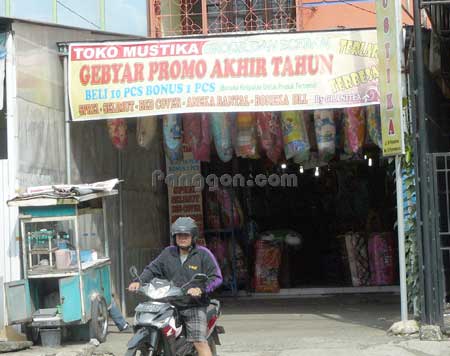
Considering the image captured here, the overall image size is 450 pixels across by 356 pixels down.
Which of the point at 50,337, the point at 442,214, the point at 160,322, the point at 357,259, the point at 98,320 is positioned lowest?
the point at 50,337

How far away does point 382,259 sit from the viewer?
1463 centimetres

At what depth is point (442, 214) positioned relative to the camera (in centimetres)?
1106

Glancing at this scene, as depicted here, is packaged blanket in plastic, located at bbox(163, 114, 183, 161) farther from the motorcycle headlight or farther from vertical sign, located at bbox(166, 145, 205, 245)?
the motorcycle headlight

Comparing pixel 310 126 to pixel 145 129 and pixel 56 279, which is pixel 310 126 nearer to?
pixel 145 129

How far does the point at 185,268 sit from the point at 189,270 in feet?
0.13

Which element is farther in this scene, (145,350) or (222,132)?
(222,132)

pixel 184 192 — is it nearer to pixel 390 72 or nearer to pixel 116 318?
pixel 116 318

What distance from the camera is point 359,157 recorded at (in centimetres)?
1463

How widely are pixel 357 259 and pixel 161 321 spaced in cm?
902

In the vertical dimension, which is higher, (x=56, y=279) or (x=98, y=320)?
(x=56, y=279)

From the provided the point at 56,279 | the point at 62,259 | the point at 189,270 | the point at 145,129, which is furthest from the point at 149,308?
the point at 145,129

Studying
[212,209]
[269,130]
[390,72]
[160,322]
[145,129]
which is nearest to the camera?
[160,322]

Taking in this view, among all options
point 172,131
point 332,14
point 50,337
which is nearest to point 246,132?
point 172,131

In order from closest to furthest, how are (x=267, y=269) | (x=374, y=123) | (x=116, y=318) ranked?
1. (x=116, y=318)
2. (x=374, y=123)
3. (x=267, y=269)
